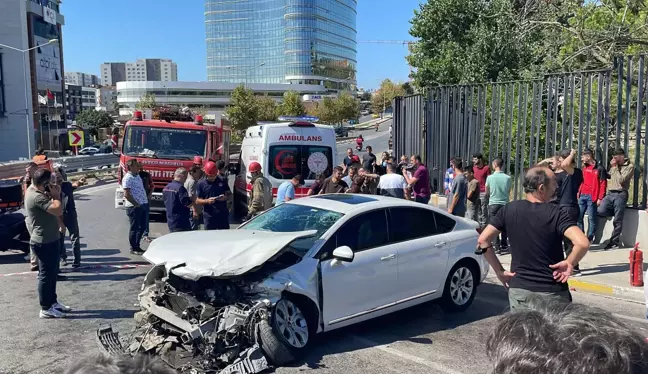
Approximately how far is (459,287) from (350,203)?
179 centimetres

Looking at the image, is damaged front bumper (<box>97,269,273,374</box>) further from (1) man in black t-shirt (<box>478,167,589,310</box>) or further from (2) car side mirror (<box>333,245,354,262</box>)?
(1) man in black t-shirt (<box>478,167,589,310</box>)

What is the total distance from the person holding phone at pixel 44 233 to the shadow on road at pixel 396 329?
3138mm

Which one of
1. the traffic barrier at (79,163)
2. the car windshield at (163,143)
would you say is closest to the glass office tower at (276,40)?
the traffic barrier at (79,163)

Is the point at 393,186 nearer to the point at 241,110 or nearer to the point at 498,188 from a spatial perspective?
the point at 498,188

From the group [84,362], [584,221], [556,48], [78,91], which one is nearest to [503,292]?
[584,221]

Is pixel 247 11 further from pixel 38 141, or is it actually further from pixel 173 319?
pixel 173 319

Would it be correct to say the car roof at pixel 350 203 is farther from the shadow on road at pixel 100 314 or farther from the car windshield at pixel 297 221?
the shadow on road at pixel 100 314

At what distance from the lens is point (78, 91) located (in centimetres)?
13650

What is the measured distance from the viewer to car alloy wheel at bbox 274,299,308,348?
16.5ft

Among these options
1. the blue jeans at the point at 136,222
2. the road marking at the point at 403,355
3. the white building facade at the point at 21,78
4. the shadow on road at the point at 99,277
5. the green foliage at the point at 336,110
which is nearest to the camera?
the road marking at the point at 403,355

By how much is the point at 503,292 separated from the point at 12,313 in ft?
20.9

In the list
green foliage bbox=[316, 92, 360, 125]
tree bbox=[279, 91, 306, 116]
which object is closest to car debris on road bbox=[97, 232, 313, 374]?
tree bbox=[279, 91, 306, 116]

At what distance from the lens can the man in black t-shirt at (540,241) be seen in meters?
4.07

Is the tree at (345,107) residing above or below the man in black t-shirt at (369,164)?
above
